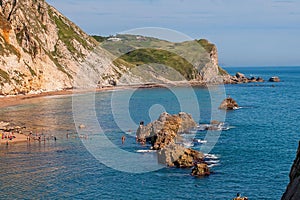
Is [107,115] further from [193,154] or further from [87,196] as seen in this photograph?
[87,196]

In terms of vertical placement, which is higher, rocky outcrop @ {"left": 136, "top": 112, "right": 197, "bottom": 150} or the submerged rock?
rocky outcrop @ {"left": 136, "top": 112, "right": 197, "bottom": 150}

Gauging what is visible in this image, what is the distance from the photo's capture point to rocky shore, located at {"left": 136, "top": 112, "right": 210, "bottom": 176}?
67938mm

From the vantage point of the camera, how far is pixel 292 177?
3198 centimetres

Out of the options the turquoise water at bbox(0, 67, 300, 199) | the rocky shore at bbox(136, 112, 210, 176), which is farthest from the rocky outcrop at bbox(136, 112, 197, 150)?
the turquoise water at bbox(0, 67, 300, 199)

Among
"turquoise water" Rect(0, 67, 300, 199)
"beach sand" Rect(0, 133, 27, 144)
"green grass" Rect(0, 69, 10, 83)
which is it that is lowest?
"turquoise water" Rect(0, 67, 300, 199)

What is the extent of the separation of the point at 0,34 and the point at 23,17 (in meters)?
26.9

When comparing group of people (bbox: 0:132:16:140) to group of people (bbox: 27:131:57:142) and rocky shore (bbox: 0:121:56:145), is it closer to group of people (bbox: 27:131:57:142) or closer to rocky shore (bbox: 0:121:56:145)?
rocky shore (bbox: 0:121:56:145)

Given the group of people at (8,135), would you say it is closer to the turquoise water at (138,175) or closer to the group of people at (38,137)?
the group of people at (38,137)

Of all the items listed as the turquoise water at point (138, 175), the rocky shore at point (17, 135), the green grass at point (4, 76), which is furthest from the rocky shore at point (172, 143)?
the green grass at point (4, 76)

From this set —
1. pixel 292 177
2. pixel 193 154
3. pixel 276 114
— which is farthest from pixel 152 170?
pixel 276 114

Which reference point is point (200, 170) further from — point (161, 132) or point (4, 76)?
point (4, 76)

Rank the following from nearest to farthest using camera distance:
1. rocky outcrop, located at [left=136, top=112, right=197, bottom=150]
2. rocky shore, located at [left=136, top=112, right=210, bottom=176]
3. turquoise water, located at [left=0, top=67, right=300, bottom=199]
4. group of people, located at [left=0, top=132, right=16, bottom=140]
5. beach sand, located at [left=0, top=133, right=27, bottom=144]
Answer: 1. turquoise water, located at [left=0, top=67, right=300, bottom=199]
2. rocky shore, located at [left=136, top=112, right=210, bottom=176]
3. rocky outcrop, located at [left=136, top=112, right=197, bottom=150]
4. beach sand, located at [left=0, top=133, right=27, bottom=144]
5. group of people, located at [left=0, top=132, right=16, bottom=140]

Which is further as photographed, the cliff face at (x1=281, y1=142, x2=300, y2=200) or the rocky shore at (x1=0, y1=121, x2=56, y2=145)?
the rocky shore at (x1=0, y1=121, x2=56, y2=145)

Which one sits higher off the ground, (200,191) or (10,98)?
(10,98)
